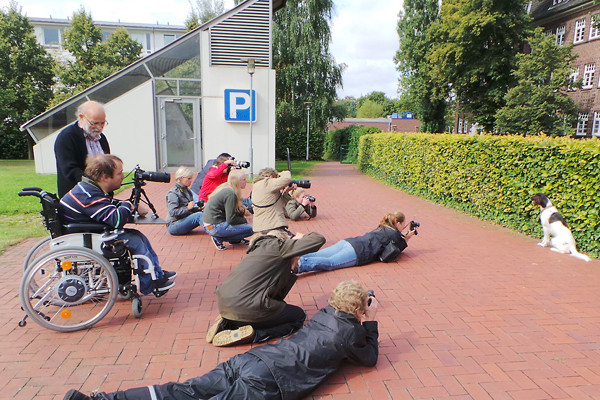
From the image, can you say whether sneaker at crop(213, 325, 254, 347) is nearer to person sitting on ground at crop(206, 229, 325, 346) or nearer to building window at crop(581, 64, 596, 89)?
person sitting on ground at crop(206, 229, 325, 346)

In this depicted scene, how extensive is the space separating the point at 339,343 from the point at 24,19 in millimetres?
32318

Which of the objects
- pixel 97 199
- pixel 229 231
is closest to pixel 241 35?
pixel 229 231

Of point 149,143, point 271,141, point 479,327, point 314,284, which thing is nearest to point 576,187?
point 479,327

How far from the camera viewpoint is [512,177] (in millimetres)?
7695

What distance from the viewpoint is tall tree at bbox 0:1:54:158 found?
82.1ft

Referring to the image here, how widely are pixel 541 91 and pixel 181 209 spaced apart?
2710cm

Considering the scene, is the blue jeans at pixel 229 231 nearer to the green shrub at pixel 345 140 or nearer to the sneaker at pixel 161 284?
the sneaker at pixel 161 284

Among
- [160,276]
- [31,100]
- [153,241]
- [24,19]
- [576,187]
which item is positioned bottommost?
[153,241]

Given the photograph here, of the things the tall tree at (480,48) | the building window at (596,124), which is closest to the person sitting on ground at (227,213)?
the tall tree at (480,48)

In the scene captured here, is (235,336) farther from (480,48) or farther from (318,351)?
(480,48)

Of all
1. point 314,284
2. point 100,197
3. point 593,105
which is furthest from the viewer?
point 593,105

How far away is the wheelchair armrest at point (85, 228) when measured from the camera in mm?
3539

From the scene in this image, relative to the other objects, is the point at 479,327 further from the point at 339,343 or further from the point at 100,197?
the point at 100,197

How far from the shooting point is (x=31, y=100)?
25266 mm
